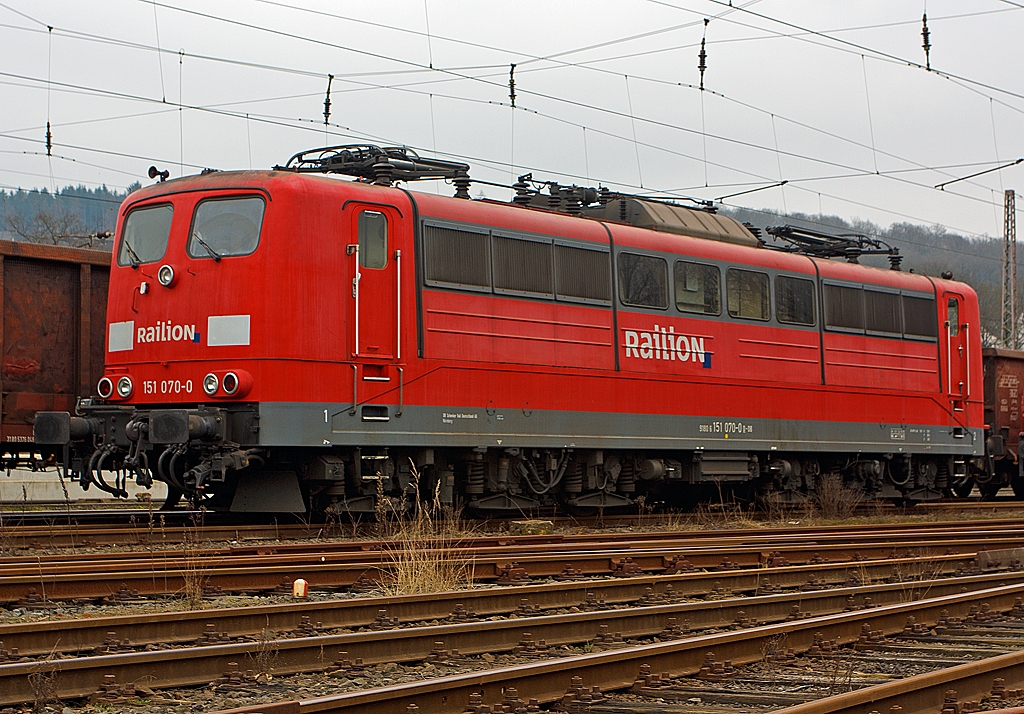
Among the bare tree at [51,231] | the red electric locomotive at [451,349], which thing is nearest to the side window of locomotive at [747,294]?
the red electric locomotive at [451,349]

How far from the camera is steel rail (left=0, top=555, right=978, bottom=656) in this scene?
21.0 ft

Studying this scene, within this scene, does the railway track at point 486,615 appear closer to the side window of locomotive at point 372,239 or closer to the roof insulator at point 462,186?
the side window of locomotive at point 372,239

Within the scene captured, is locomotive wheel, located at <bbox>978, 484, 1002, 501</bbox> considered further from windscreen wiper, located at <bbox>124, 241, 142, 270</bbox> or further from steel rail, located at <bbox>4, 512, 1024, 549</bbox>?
windscreen wiper, located at <bbox>124, 241, 142, 270</bbox>

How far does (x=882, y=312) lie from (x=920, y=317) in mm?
1136

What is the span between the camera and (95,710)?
17.8 feet

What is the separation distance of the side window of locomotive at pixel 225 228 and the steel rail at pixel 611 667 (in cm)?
745

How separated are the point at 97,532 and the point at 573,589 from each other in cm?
529

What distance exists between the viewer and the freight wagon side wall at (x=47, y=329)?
1491 centimetres

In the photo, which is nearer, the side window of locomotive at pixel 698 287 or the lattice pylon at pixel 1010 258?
the side window of locomotive at pixel 698 287

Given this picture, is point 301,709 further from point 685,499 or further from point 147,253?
point 685,499

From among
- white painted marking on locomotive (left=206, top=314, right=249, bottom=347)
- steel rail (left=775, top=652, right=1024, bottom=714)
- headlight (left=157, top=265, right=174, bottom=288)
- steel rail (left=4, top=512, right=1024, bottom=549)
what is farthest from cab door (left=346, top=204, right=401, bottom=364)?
steel rail (left=775, top=652, right=1024, bottom=714)

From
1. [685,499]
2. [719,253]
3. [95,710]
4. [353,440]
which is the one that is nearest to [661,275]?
[719,253]

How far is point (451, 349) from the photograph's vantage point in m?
13.8

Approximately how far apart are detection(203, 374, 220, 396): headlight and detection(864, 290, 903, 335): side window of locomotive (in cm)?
1098
